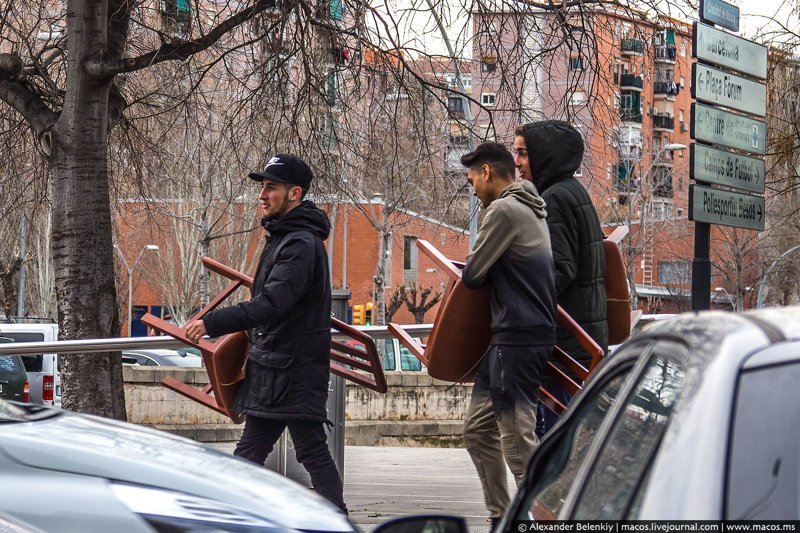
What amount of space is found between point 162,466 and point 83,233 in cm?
664

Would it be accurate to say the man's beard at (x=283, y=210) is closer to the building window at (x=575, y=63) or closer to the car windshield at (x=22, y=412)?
the car windshield at (x=22, y=412)

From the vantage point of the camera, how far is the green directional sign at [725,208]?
873cm

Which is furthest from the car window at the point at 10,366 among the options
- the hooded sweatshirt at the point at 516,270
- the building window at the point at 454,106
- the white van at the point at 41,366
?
the hooded sweatshirt at the point at 516,270

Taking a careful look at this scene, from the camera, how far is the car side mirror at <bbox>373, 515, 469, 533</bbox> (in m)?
2.79

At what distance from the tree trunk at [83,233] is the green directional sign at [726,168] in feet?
14.1

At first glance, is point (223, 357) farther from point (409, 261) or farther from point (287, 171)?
point (409, 261)

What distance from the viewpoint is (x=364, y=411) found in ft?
67.4

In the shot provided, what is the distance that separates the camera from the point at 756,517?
1826 millimetres

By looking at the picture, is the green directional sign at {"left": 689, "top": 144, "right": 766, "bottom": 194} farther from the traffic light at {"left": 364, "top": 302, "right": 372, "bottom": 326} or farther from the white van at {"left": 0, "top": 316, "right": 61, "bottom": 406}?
the traffic light at {"left": 364, "top": 302, "right": 372, "bottom": 326}

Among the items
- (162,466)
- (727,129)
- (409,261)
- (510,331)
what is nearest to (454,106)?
(727,129)

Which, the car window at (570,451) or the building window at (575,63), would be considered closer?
the car window at (570,451)

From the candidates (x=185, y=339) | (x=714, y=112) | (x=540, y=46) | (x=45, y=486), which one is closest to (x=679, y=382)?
(x=45, y=486)

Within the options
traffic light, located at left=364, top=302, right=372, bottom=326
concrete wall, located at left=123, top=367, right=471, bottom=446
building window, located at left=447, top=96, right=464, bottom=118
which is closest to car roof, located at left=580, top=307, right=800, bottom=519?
building window, located at left=447, top=96, right=464, bottom=118

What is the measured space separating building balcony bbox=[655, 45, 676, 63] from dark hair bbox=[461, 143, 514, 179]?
494 centimetres
